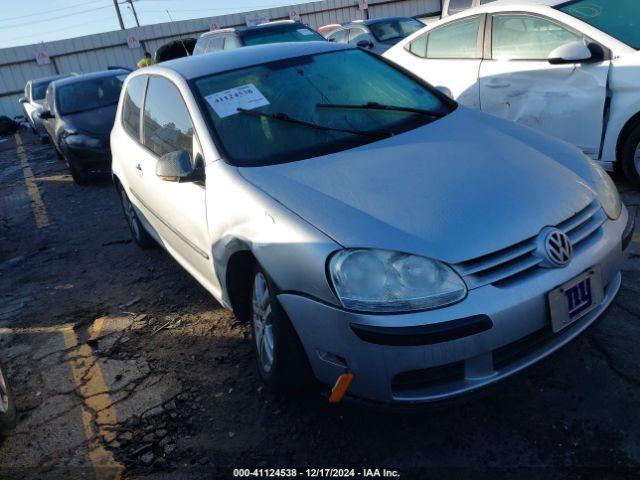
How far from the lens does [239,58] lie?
10.7 ft

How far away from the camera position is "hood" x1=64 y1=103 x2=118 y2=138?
307 inches

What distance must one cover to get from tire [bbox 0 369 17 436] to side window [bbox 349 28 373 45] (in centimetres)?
972

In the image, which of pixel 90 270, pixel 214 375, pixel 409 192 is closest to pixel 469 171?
pixel 409 192

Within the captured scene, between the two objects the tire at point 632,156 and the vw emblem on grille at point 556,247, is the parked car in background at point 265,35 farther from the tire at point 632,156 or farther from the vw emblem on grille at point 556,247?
the vw emblem on grille at point 556,247

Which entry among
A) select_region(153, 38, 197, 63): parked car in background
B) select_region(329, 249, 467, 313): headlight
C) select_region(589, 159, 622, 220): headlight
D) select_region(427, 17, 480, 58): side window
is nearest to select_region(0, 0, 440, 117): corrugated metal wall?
select_region(153, 38, 197, 63): parked car in background

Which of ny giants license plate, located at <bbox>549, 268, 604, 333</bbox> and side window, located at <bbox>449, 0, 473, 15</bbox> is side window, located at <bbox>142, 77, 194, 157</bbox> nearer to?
ny giants license plate, located at <bbox>549, 268, 604, 333</bbox>

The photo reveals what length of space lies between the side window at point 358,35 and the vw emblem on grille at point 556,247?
31.4 feet

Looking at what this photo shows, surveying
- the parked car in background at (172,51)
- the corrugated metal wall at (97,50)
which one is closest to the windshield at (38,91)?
the parked car in background at (172,51)

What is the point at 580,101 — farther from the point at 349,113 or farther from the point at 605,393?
the point at 605,393

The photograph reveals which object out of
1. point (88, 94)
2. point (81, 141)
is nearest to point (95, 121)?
point (81, 141)

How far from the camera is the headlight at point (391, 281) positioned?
6.21ft

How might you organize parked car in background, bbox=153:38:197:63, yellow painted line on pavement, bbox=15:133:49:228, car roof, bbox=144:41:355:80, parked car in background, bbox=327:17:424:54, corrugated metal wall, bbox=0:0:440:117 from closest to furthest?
car roof, bbox=144:41:355:80 < yellow painted line on pavement, bbox=15:133:49:228 < parked car in background, bbox=327:17:424:54 < parked car in background, bbox=153:38:197:63 < corrugated metal wall, bbox=0:0:440:117

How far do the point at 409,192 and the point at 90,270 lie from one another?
3407mm

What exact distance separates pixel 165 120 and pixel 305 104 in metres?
0.95
